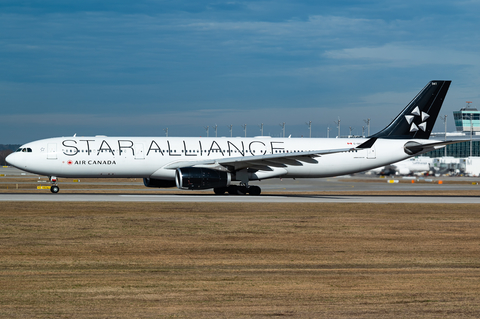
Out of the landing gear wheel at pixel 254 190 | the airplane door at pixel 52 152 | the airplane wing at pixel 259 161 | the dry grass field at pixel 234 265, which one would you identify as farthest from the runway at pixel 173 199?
the dry grass field at pixel 234 265

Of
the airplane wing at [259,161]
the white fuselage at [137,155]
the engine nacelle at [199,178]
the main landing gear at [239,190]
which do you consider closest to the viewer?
the engine nacelle at [199,178]

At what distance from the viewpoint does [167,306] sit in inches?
386

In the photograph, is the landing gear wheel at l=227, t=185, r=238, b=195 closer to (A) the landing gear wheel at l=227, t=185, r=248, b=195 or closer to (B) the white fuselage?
(A) the landing gear wheel at l=227, t=185, r=248, b=195

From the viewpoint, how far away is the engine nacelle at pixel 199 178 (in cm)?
3638

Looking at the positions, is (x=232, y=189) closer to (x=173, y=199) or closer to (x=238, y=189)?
(x=238, y=189)

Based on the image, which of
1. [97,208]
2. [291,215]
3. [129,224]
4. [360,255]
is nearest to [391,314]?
[360,255]

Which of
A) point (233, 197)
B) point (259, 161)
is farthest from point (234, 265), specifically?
point (259, 161)

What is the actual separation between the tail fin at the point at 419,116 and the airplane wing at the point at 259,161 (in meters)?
7.94

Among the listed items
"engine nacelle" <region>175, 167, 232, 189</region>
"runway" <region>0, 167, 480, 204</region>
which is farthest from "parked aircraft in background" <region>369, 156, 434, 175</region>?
"engine nacelle" <region>175, 167, 232, 189</region>

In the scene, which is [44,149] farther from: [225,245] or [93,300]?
[93,300]

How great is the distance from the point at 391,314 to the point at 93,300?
513cm

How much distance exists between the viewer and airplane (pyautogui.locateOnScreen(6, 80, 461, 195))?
3822cm

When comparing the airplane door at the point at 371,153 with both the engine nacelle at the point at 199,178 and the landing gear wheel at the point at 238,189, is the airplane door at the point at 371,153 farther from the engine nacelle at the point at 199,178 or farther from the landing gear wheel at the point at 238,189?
the engine nacelle at the point at 199,178

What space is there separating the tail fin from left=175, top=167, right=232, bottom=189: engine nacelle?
14857 millimetres
